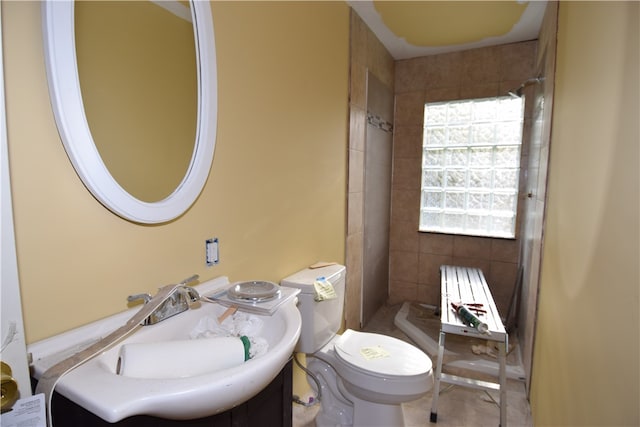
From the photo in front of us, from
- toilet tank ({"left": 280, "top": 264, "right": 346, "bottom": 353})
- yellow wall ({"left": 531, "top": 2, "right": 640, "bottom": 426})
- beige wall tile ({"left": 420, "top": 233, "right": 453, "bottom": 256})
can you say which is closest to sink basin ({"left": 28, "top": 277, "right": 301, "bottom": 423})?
toilet tank ({"left": 280, "top": 264, "right": 346, "bottom": 353})

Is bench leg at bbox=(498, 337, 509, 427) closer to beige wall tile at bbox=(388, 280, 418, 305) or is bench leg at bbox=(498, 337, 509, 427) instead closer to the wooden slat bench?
the wooden slat bench

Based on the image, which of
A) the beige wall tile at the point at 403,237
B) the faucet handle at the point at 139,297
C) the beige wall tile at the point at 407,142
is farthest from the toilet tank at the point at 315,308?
the beige wall tile at the point at 407,142

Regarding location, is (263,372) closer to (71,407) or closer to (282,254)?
(71,407)

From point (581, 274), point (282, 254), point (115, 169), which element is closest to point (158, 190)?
point (115, 169)

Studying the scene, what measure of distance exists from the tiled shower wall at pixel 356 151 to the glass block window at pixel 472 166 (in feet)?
2.71

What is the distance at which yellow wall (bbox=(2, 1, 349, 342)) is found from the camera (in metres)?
0.72

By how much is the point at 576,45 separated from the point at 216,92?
1394 millimetres

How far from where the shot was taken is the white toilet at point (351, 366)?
1.37 metres

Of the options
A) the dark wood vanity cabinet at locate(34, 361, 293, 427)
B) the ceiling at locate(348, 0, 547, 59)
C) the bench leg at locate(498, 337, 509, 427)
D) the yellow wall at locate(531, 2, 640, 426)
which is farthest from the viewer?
the ceiling at locate(348, 0, 547, 59)

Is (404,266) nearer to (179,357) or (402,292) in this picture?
(402,292)

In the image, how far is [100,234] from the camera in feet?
2.80

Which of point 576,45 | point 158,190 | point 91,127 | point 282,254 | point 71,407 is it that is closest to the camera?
point 71,407

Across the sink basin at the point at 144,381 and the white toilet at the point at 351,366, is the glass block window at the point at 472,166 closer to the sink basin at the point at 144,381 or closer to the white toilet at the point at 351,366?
the white toilet at the point at 351,366

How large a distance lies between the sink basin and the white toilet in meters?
0.63
